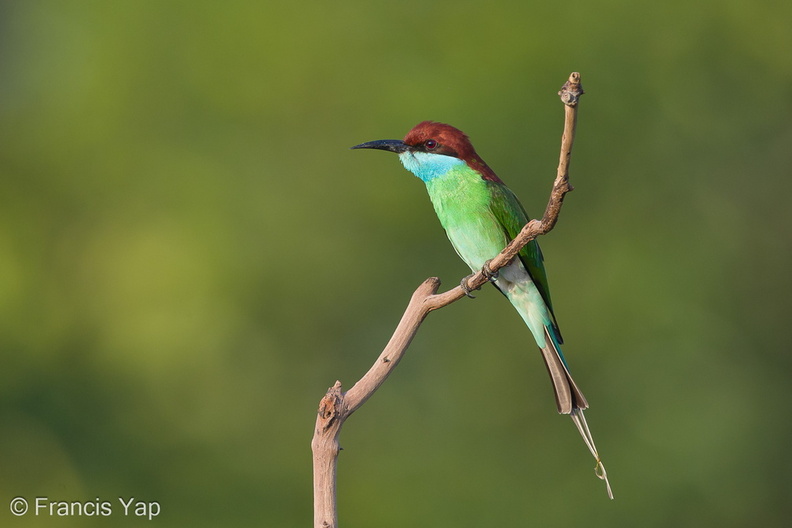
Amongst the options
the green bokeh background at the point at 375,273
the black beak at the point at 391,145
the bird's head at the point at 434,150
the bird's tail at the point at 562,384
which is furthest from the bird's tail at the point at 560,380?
the green bokeh background at the point at 375,273

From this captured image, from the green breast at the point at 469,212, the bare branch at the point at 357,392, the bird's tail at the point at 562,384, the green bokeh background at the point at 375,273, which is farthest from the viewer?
the green bokeh background at the point at 375,273

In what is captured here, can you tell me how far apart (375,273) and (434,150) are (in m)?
3.58

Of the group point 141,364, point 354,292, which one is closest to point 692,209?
point 354,292

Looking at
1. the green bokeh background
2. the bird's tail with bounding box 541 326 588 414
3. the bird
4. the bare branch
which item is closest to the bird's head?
the bird

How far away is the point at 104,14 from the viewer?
25.2 ft

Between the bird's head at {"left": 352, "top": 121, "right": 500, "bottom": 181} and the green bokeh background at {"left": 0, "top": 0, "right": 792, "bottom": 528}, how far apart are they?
111 inches

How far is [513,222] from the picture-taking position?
339 centimetres

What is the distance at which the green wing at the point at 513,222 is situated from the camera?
3389mm

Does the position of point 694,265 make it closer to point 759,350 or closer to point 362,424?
point 759,350

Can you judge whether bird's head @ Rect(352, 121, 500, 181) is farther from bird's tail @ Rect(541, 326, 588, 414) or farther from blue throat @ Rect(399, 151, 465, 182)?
bird's tail @ Rect(541, 326, 588, 414)

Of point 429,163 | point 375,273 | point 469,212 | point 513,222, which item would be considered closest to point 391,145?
point 429,163

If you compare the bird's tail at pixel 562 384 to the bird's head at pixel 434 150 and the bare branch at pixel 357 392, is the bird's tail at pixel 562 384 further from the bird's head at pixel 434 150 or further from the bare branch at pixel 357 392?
the bare branch at pixel 357 392

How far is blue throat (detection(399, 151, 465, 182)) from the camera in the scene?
3426mm

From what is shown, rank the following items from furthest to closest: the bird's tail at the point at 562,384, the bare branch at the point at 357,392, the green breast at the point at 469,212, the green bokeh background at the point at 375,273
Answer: the green bokeh background at the point at 375,273 → the green breast at the point at 469,212 → the bird's tail at the point at 562,384 → the bare branch at the point at 357,392
